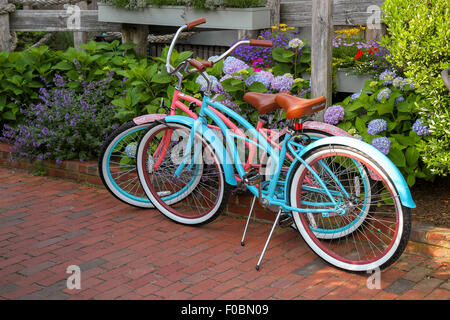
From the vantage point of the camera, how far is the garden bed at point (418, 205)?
4.40m

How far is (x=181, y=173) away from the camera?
525 centimetres

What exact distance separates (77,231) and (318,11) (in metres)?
2.64

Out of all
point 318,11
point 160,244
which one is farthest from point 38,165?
point 318,11

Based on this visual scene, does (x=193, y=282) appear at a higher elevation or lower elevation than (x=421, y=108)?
lower

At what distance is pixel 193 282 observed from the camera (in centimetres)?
411

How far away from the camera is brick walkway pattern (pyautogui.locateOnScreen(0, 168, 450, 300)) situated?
156 inches

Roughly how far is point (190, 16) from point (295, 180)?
3008mm

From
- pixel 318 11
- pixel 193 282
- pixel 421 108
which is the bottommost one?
pixel 193 282

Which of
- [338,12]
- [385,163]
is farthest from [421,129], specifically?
[338,12]

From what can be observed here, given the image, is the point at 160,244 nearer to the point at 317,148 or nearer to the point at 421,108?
the point at 317,148

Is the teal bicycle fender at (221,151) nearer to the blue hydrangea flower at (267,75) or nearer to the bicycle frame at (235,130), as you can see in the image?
the bicycle frame at (235,130)

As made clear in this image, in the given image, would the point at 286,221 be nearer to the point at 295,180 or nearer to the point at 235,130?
the point at 295,180

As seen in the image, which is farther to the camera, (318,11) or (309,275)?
(318,11)

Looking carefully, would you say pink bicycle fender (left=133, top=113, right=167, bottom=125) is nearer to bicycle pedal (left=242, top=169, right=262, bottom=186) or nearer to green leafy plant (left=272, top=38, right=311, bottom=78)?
bicycle pedal (left=242, top=169, right=262, bottom=186)
